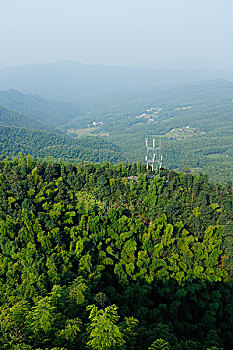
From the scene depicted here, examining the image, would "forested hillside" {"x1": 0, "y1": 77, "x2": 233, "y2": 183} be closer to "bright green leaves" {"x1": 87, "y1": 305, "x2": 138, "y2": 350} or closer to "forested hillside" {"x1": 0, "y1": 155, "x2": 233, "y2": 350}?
"forested hillside" {"x1": 0, "y1": 155, "x2": 233, "y2": 350}

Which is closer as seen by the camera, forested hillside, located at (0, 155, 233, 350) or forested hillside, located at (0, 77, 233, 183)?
forested hillside, located at (0, 155, 233, 350)

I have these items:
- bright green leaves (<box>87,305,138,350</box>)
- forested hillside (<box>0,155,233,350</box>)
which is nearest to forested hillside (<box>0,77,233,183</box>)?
forested hillside (<box>0,155,233,350</box>)

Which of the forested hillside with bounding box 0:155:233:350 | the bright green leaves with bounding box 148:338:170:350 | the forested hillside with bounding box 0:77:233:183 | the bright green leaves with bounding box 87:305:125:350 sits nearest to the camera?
the bright green leaves with bounding box 87:305:125:350

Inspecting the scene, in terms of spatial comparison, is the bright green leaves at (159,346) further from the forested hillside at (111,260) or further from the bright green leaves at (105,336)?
the bright green leaves at (105,336)

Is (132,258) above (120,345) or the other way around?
the other way around

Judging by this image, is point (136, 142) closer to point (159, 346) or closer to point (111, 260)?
point (111, 260)

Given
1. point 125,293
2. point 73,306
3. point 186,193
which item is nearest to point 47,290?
point 73,306

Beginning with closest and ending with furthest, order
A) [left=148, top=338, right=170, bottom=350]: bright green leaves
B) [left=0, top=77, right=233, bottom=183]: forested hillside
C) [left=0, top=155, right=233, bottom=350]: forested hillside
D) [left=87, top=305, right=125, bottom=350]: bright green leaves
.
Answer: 1. [left=87, top=305, right=125, bottom=350]: bright green leaves
2. [left=148, top=338, right=170, bottom=350]: bright green leaves
3. [left=0, top=155, right=233, bottom=350]: forested hillside
4. [left=0, top=77, right=233, bottom=183]: forested hillside

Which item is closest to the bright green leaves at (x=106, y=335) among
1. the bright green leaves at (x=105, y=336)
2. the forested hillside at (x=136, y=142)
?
the bright green leaves at (x=105, y=336)

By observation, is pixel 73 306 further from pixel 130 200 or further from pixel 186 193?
pixel 186 193
